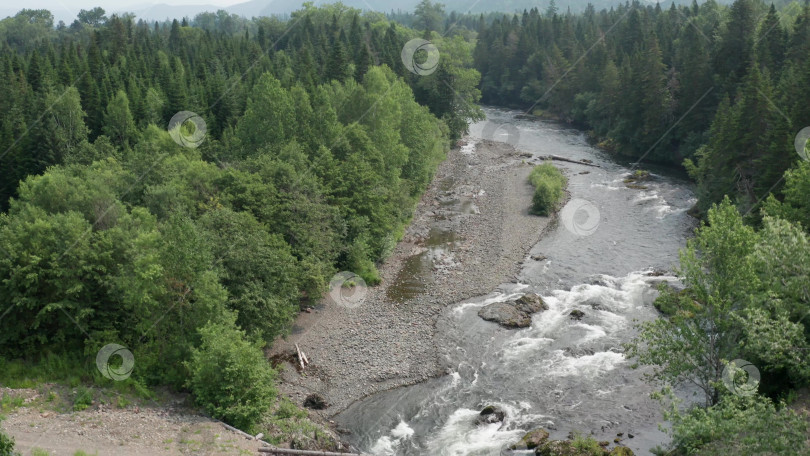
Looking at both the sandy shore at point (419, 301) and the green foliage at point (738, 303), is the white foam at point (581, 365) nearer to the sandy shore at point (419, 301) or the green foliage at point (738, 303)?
the sandy shore at point (419, 301)

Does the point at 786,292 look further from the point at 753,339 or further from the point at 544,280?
the point at 544,280

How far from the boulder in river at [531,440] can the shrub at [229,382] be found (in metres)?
11.1

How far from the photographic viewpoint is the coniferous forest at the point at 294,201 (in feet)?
84.0

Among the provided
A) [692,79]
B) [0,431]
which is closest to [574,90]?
[692,79]

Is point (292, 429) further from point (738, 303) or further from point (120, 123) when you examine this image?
point (120, 123)

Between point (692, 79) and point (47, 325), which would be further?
point (692, 79)

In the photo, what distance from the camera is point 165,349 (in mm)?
29969

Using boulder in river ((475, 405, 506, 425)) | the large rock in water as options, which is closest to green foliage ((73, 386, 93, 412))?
boulder in river ((475, 405, 506, 425))

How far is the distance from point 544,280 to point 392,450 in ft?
68.7

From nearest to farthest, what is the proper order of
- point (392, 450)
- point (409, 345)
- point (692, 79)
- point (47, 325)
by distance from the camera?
point (392, 450) < point (47, 325) < point (409, 345) < point (692, 79)

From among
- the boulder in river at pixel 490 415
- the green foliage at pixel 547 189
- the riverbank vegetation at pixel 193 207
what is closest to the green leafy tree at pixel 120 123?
the riverbank vegetation at pixel 193 207

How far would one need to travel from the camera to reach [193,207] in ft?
130

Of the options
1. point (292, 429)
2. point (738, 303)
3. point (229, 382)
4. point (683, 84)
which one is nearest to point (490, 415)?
point (292, 429)

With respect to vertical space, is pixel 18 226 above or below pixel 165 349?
above
